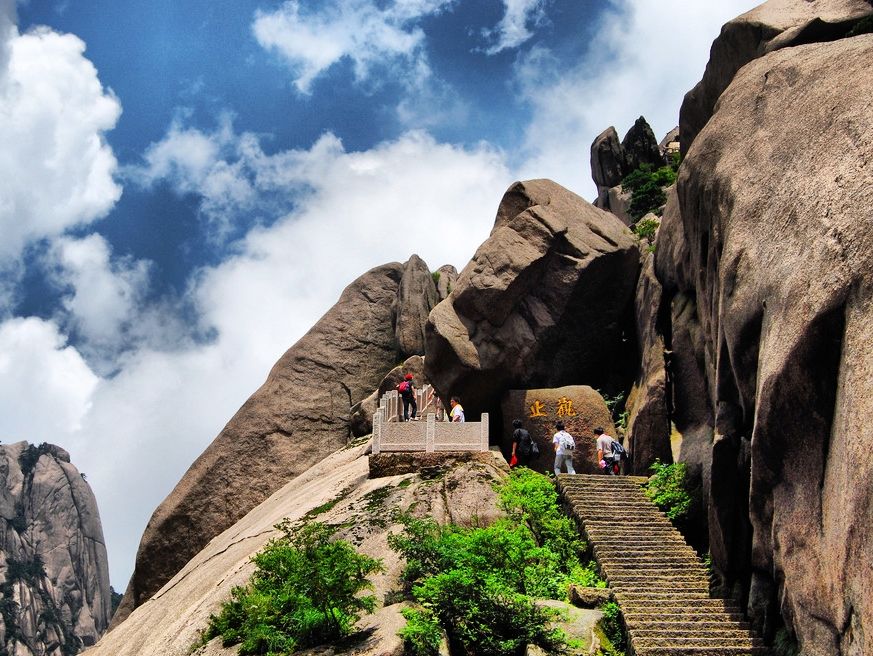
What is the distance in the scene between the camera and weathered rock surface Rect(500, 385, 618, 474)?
2203cm

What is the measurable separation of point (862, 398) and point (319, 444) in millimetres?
20330

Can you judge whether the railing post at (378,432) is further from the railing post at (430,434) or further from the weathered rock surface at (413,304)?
the weathered rock surface at (413,304)

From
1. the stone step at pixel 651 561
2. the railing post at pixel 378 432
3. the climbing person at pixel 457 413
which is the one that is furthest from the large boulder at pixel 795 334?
the railing post at pixel 378 432

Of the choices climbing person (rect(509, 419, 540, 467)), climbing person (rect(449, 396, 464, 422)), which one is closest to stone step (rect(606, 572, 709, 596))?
climbing person (rect(509, 419, 540, 467))

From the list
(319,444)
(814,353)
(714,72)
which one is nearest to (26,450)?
(319,444)

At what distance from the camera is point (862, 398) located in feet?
32.1

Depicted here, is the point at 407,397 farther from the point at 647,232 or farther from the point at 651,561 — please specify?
the point at 647,232

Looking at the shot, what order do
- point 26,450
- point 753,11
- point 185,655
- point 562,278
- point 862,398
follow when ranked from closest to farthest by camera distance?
point 862,398
point 185,655
point 753,11
point 562,278
point 26,450

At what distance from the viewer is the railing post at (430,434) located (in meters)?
19.7

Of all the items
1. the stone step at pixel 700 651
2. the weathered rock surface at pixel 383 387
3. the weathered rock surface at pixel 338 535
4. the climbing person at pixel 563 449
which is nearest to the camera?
the stone step at pixel 700 651

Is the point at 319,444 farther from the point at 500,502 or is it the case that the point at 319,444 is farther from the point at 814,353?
the point at 814,353

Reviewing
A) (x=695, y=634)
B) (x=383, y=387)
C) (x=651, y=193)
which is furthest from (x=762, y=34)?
(x=651, y=193)

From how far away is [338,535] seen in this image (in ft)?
57.3

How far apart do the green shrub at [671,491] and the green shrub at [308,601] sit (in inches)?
243
